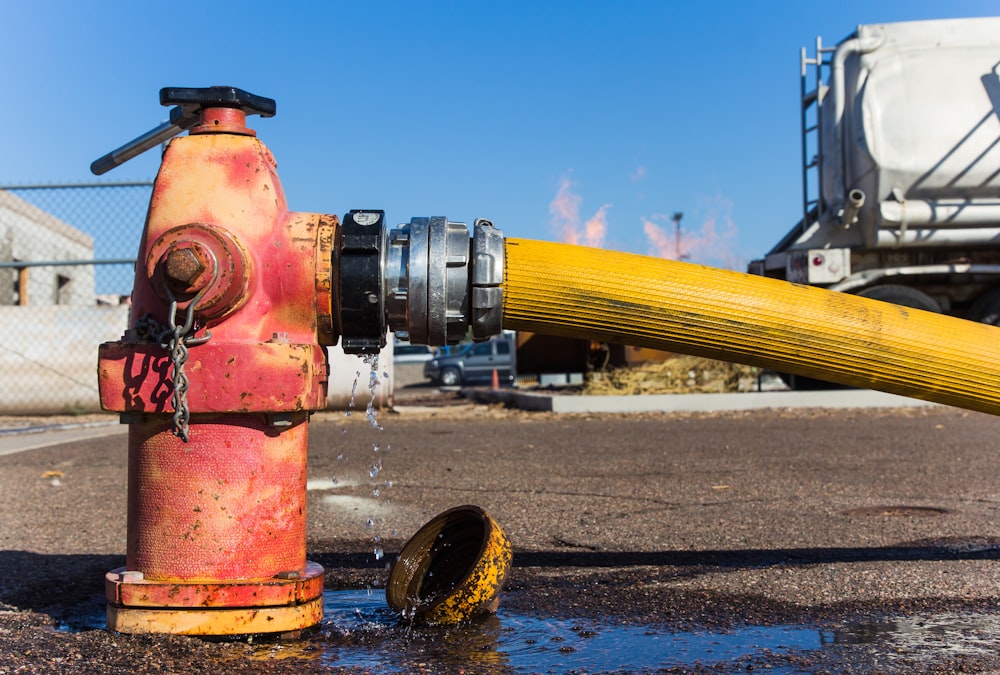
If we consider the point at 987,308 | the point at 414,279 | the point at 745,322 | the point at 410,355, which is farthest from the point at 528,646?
the point at 410,355

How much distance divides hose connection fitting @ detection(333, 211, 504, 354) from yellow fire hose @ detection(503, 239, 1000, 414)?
0.32ft

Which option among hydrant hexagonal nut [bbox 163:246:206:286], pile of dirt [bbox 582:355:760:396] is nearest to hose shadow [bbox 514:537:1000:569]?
hydrant hexagonal nut [bbox 163:246:206:286]

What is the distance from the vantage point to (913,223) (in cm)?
1104

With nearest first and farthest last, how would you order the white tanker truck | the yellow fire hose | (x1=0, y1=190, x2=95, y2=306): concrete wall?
the yellow fire hose, the white tanker truck, (x1=0, y1=190, x2=95, y2=306): concrete wall

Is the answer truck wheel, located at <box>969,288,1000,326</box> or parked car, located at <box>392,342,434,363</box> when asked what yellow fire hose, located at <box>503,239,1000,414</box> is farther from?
parked car, located at <box>392,342,434,363</box>

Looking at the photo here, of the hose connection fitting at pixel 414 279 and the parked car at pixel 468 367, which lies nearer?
the hose connection fitting at pixel 414 279

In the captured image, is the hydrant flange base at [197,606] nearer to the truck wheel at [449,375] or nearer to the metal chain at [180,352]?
the metal chain at [180,352]

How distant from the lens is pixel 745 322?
2887mm

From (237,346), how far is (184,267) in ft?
0.75

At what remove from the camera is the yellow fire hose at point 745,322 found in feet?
9.21

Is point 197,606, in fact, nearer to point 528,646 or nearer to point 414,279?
point 528,646

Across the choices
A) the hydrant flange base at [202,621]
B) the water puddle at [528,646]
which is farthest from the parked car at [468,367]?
the hydrant flange base at [202,621]

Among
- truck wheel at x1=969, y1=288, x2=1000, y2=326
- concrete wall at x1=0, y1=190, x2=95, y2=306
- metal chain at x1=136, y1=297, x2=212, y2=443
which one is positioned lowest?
metal chain at x1=136, y1=297, x2=212, y2=443

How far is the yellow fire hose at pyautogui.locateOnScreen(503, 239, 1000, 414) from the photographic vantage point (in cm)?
281
